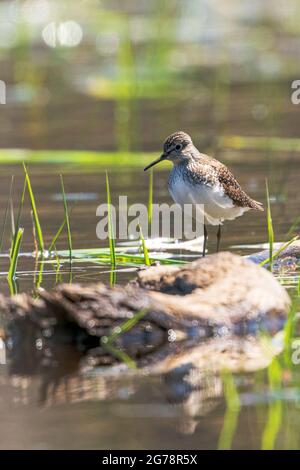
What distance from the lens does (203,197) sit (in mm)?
8289

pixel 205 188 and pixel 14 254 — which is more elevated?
pixel 205 188

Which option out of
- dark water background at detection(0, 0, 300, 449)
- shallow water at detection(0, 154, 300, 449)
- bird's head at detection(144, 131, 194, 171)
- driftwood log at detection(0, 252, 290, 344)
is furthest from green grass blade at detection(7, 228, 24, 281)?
bird's head at detection(144, 131, 194, 171)

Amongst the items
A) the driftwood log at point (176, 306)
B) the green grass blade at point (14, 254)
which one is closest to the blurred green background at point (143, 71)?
the green grass blade at point (14, 254)

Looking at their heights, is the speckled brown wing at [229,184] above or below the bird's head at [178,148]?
below

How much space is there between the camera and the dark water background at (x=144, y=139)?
5.10 m

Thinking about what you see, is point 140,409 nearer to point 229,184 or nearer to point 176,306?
point 176,306

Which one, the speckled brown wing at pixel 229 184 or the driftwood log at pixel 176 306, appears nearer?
the driftwood log at pixel 176 306

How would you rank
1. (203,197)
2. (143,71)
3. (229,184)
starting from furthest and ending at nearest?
(143,71)
(229,184)
(203,197)

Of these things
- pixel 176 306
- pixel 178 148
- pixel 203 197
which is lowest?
pixel 176 306

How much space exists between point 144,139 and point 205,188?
5188mm

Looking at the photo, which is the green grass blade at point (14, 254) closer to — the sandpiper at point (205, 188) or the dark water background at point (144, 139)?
the dark water background at point (144, 139)

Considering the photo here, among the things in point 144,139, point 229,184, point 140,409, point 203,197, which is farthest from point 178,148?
point 144,139

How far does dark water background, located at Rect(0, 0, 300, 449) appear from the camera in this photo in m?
5.10

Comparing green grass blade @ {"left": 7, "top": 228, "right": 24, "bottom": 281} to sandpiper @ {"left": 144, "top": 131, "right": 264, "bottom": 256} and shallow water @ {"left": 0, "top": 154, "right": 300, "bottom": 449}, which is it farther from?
sandpiper @ {"left": 144, "top": 131, "right": 264, "bottom": 256}
